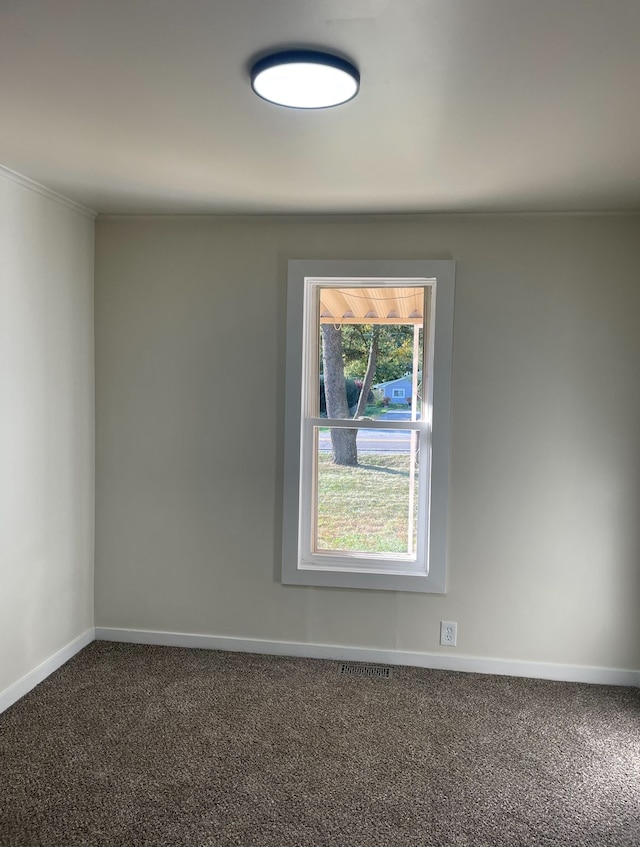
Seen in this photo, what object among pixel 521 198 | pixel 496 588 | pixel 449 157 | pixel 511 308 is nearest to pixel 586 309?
pixel 511 308

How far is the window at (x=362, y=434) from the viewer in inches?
132

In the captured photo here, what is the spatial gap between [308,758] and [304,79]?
2.39 metres

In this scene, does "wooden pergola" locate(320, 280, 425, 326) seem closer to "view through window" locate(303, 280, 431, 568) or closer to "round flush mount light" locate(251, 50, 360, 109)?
"view through window" locate(303, 280, 431, 568)

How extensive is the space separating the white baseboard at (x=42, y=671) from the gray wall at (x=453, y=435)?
182mm

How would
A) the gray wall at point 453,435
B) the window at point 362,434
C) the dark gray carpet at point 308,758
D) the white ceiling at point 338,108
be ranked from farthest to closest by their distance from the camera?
the window at point 362,434 < the gray wall at point 453,435 < the dark gray carpet at point 308,758 < the white ceiling at point 338,108

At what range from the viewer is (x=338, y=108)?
199 centimetres

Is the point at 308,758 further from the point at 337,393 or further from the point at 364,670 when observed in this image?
the point at 337,393

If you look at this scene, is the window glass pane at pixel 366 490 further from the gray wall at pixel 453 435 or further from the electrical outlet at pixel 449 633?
the electrical outlet at pixel 449 633

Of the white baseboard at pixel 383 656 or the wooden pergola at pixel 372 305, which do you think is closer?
the white baseboard at pixel 383 656

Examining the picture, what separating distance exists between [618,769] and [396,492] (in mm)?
1574

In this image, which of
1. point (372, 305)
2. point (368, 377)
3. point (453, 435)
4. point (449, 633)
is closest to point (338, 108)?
point (372, 305)

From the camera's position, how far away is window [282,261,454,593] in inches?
132

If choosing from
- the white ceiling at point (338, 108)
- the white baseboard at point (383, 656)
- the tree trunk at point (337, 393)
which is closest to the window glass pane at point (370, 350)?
the tree trunk at point (337, 393)

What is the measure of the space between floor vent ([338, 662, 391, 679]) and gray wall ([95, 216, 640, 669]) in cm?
13
